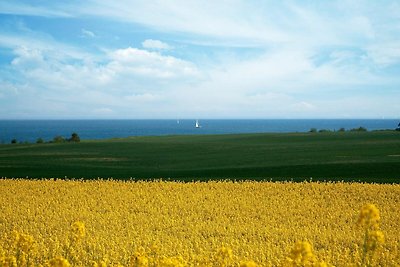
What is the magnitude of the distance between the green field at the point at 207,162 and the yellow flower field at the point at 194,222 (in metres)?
5.88

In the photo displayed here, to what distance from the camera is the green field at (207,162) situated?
101ft

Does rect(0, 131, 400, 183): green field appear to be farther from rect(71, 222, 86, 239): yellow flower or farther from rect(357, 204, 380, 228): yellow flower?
rect(357, 204, 380, 228): yellow flower

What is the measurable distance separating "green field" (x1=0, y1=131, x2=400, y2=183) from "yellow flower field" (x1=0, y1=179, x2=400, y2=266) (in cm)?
588

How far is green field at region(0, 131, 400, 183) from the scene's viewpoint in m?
30.8

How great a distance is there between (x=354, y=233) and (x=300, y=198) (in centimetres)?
555

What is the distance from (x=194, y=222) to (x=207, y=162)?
73.5 feet

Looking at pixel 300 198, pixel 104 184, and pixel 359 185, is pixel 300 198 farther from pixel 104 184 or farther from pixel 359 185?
pixel 104 184

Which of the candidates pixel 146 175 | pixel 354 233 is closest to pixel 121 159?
pixel 146 175

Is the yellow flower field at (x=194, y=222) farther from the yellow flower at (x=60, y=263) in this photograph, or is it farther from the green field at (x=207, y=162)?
the green field at (x=207, y=162)

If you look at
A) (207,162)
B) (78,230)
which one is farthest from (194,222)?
(207,162)

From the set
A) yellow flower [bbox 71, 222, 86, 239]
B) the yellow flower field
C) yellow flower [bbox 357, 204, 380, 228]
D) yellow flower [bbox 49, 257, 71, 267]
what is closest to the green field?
the yellow flower field

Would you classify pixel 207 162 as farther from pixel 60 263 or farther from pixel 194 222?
pixel 60 263

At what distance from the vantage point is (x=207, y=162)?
39.3m

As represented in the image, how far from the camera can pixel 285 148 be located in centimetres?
4922
